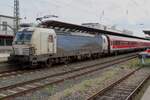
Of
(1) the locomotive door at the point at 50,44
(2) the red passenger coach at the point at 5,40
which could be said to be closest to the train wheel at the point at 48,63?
(1) the locomotive door at the point at 50,44

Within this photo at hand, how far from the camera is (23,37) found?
20703 mm

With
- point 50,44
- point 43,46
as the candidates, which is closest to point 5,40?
point 50,44

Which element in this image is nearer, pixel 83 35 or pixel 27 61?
pixel 27 61

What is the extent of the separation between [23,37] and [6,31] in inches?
1755

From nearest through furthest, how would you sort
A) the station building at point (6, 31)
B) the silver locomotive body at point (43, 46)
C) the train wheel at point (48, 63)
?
1. the silver locomotive body at point (43, 46)
2. the train wheel at point (48, 63)
3. the station building at point (6, 31)

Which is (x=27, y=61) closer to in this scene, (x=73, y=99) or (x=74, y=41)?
(x=74, y=41)

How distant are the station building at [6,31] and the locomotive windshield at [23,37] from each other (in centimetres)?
3283

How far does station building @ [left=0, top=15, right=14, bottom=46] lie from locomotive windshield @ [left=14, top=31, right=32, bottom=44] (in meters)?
32.8

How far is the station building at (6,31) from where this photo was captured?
2205 inches

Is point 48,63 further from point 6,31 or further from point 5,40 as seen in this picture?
point 6,31

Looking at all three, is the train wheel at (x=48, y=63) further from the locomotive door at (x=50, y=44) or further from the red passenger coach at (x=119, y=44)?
the red passenger coach at (x=119, y=44)

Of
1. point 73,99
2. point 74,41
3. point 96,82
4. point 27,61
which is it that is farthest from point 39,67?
point 73,99

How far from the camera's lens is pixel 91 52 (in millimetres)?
31656

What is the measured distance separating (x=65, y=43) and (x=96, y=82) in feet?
33.2
